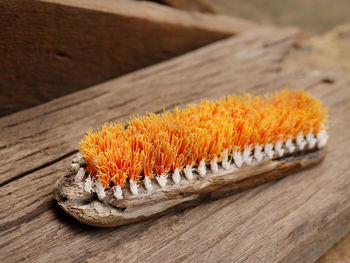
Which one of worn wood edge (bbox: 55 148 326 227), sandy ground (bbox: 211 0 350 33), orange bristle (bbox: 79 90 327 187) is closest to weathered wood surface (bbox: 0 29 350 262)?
worn wood edge (bbox: 55 148 326 227)

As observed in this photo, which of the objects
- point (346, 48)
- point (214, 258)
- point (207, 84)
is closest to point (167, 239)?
point (214, 258)

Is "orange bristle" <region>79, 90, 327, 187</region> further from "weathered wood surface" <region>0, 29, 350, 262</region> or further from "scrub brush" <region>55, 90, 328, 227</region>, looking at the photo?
"weathered wood surface" <region>0, 29, 350, 262</region>

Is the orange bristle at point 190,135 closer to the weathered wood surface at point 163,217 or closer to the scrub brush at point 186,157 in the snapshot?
the scrub brush at point 186,157

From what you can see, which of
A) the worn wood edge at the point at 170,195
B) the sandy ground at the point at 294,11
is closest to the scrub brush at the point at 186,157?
the worn wood edge at the point at 170,195

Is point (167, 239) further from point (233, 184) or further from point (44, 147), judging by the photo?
point (44, 147)

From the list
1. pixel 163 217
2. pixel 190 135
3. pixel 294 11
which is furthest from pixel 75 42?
pixel 294 11

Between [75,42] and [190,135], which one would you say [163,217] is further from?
[75,42]

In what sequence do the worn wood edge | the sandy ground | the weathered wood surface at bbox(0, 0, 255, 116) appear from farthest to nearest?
the sandy ground, the weathered wood surface at bbox(0, 0, 255, 116), the worn wood edge
